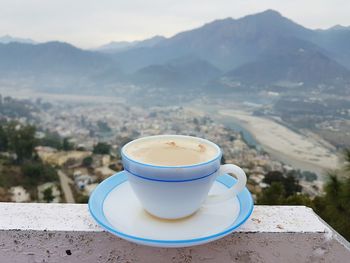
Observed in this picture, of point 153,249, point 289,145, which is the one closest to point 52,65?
point 289,145

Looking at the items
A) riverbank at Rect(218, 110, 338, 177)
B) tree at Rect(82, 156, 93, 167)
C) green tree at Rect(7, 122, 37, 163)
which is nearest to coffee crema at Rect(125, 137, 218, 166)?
riverbank at Rect(218, 110, 338, 177)

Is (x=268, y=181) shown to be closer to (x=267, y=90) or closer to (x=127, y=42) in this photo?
(x=267, y=90)

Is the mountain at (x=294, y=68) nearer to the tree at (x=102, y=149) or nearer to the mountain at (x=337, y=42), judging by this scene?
the mountain at (x=337, y=42)

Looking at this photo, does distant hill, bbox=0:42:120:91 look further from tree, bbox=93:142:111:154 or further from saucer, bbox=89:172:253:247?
saucer, bbox=89:172:253:247

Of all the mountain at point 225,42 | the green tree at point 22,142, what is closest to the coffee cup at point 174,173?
the green tree at point 22,142

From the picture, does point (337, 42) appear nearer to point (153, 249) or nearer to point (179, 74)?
point (179, 74)

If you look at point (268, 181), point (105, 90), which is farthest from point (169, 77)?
point (268, 181)

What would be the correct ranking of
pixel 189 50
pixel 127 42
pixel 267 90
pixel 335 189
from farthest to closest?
pixel 127 42
pixel 189 50
pixel 267 90
pixel 335 189
